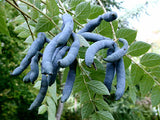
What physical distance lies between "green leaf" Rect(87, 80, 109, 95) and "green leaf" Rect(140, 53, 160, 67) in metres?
0.23

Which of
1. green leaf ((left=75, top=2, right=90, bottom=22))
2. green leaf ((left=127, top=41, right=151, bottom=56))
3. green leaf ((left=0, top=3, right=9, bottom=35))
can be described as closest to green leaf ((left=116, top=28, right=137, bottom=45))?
green leaf ((left=127, top=41, right=151, bottom=56))

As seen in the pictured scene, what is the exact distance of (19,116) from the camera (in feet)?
9.80

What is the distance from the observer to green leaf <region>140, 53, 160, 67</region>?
640 millimetres

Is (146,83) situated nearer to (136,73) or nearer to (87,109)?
(136,73)

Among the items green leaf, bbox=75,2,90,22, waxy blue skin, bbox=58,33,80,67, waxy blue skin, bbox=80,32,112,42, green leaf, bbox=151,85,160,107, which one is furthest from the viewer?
green leaf, bbox=151,85,160,107

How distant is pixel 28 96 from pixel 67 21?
88.4 inches

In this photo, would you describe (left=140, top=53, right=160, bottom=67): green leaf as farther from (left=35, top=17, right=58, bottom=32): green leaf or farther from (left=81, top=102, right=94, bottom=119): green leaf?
(left=35, top=17, right=58, bottom=32): green leaf

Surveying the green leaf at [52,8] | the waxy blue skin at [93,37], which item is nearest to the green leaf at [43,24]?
the green leaf at [52,8]

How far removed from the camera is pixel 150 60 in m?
0.65

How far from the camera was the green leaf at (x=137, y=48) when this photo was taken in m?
0.62

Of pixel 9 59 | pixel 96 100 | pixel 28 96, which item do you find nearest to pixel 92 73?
pixel 96 100

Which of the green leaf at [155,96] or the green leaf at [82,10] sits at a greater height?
the green leaf at [82,10]

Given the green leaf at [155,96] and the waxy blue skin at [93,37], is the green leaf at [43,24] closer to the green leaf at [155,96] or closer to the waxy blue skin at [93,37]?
the waxy blue skin at [93,37]

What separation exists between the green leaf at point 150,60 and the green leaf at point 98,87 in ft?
0.74
